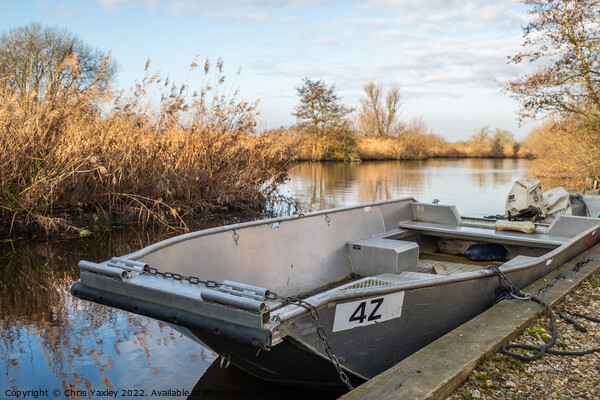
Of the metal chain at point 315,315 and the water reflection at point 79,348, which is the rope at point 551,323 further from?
the water reflection at point 79,348

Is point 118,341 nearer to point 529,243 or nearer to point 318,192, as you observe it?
point 529,243

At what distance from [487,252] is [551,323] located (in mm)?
2341

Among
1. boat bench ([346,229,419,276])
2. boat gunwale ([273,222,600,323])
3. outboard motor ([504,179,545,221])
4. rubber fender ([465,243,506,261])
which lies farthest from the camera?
outboard motor ([504,179,545,221])

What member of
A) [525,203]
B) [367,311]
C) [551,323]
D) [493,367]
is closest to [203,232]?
[367,311]

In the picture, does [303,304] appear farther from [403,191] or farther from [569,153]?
[569,153]

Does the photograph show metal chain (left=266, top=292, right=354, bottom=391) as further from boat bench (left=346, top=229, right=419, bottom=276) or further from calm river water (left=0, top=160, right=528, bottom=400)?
boat bench (left=346, top=229, right=419, bottom=276)

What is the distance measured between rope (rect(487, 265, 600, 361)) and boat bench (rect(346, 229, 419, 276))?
116 centimetres

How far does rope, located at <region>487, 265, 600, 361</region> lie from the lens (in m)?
3.40

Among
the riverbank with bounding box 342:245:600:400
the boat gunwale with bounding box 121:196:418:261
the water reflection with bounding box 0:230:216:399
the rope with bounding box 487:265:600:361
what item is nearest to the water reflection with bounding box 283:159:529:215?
the boat gunwale with bounding box 121:196:418:261

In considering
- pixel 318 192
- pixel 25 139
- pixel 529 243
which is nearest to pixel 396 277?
pixel 529 243

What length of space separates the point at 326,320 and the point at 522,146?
53.3 meters

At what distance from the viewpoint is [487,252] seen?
6.29m

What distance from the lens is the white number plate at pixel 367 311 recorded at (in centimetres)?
304

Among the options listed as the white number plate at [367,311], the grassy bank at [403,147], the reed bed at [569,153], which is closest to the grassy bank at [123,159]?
the white number plate at [367,311]
